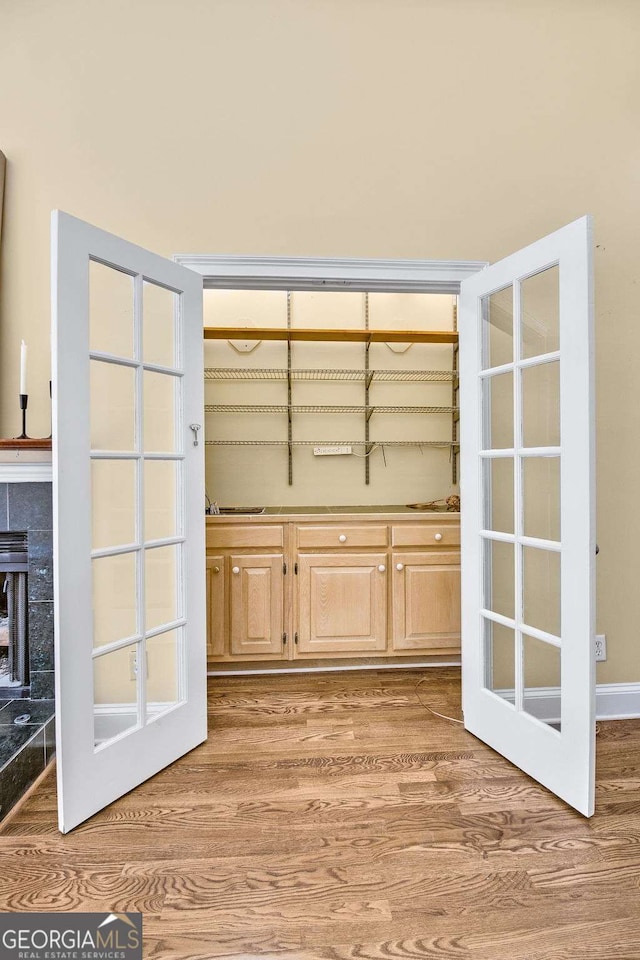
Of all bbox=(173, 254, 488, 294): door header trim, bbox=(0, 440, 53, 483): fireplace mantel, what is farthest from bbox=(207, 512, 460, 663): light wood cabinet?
bbox=(173, 254, 488, 294): door header trim

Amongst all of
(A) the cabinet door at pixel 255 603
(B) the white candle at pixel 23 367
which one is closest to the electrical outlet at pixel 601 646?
(A) the cabinet door at pixel 255 603

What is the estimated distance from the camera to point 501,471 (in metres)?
1.91

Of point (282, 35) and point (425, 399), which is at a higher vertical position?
point (282, 35)

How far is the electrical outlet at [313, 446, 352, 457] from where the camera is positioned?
3.33m

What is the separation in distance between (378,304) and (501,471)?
76.3 inches

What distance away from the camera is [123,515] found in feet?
5.62

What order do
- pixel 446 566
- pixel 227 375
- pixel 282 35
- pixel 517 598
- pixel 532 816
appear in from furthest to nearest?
pixel 227 375 → pixel 446 566 → pixel 282 35 → pixel 517 598 → pixel 532 816

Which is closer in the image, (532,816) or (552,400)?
(532,816)

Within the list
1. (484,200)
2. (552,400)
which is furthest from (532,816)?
(484,200)

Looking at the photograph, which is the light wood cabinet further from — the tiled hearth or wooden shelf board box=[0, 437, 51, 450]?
wooden shelf board box=[0, 437, 51, 450]

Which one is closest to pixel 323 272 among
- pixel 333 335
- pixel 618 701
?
pixel 333 335

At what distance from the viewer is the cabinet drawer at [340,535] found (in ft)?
8.68

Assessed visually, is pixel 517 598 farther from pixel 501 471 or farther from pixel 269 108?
pixel 269 108

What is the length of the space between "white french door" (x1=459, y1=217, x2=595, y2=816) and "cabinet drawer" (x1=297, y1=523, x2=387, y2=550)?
2.19ft
